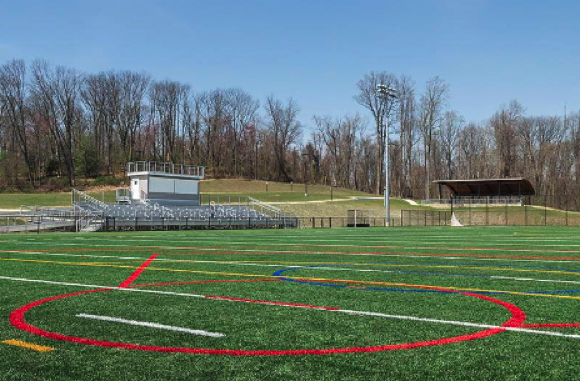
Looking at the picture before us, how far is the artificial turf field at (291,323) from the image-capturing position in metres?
4.14

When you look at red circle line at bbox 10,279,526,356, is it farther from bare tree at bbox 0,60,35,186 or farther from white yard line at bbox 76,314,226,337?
bare tree at bbox 0,60,35,186

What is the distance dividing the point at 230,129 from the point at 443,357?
107m

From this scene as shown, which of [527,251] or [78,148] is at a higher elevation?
[78,148]

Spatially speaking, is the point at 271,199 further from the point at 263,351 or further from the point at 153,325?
the point at 263,351

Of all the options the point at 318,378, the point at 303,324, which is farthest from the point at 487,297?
the point at 318,378

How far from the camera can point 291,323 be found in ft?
18.6

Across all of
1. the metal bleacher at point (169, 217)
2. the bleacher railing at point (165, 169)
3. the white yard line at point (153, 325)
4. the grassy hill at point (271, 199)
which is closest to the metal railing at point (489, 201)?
the grassy hill at point (271, 199)

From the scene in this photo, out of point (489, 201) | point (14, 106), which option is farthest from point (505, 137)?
point (14, 106)

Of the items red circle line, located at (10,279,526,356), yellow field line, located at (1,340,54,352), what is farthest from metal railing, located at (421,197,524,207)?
yellow field line, located at (1,340,54,352)

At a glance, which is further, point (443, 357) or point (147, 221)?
point (147, 221)

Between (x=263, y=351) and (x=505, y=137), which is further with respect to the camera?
(x=505, y=137)

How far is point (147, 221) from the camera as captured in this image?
41.7m

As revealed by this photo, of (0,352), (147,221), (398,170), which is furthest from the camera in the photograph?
(398,170)

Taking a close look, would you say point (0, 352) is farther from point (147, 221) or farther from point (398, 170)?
point (398, 170)
